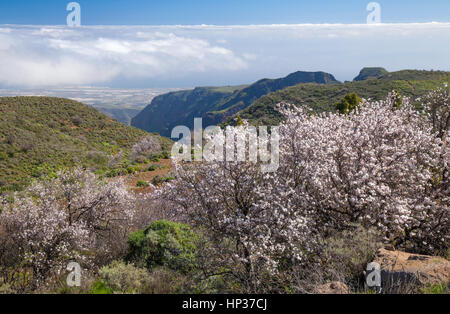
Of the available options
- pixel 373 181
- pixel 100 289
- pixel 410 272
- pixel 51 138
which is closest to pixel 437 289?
pixel 410 272

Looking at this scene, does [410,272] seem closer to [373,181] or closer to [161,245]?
[373,181]

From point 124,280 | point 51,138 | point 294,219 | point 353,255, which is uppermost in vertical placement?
point 51,138

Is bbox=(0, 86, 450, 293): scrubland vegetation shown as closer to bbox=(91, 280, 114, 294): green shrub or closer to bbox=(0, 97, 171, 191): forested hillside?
bbox=(91, 280, 114, 294): green shrub

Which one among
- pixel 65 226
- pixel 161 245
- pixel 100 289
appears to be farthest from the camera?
pixel 65 226

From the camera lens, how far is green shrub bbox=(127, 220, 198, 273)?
8031 millimetres

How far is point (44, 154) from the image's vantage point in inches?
1718

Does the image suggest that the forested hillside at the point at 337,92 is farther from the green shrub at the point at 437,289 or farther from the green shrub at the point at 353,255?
the green shrub at the point at 437,289

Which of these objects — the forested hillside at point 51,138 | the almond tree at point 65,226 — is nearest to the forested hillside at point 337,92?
the forested hillside at point 51,138

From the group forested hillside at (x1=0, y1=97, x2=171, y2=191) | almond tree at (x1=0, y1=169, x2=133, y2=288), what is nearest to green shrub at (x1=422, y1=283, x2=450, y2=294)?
almond tree at (x1=0, y1=169, x2=133, y2=288)

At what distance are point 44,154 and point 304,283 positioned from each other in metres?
47.2

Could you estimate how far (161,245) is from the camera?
830 centimetres

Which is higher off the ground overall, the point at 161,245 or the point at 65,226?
the point at 161,245
